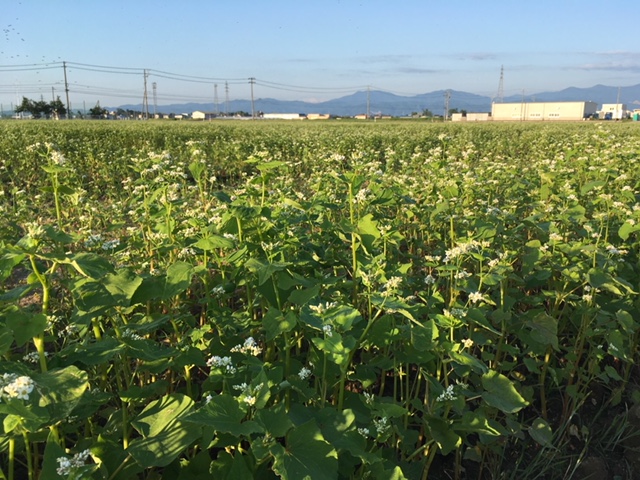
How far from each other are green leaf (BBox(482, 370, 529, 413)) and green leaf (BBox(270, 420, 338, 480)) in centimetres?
79

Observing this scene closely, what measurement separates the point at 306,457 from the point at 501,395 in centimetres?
96

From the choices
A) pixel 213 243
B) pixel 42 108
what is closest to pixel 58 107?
pixel 42 108

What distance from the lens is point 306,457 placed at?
4.62 ft

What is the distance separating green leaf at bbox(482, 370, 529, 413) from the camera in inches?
74.4

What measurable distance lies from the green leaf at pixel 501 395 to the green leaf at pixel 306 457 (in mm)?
786

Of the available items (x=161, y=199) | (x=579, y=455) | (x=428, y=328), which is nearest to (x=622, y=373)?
(x=579, y=455)

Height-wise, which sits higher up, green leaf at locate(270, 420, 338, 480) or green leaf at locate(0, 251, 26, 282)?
green leaf at locate(0, 251, 26, 282)

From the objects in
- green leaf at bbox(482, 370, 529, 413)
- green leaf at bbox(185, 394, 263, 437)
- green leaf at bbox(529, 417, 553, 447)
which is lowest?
green leaf at bbox(529, 417, 553, 447)

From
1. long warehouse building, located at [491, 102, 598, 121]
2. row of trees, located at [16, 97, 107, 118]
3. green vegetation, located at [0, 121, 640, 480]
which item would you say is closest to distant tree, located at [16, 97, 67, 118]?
row of trees, located at [16, 97, 107, 118]

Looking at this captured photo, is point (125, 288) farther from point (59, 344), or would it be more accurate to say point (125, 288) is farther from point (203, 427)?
point (59, 344)

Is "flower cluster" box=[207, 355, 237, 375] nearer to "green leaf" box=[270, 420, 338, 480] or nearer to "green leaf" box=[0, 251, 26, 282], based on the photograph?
"green leaf" box=[270, 420, 338, 480]

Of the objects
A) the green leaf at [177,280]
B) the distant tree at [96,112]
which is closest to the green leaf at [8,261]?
the green leaf at [177,280]

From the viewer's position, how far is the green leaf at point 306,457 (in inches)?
53.1

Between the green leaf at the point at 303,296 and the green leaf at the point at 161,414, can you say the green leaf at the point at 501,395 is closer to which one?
the green leaf at the point at 303,296
